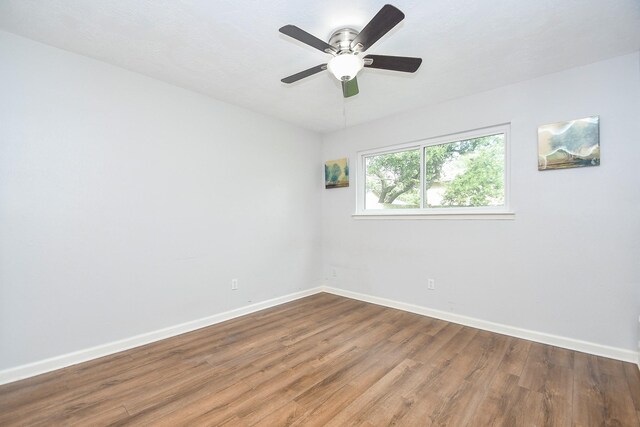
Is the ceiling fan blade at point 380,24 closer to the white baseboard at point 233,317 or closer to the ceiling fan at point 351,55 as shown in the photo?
the ceiling fan at point 351,55

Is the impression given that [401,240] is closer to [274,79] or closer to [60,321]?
[274,79]

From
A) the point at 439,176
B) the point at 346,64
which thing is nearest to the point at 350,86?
the point at 346,64

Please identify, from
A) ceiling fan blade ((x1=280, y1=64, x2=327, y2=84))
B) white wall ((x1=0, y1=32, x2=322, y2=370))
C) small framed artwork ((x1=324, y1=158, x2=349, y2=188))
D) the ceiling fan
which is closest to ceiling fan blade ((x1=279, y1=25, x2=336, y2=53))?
the ceiling fan

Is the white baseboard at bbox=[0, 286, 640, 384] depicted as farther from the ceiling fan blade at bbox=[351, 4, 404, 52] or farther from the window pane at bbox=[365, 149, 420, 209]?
the ceiling fan blade at bbox=[351, 4, 404, 52]

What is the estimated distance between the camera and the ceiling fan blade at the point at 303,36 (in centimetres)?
153

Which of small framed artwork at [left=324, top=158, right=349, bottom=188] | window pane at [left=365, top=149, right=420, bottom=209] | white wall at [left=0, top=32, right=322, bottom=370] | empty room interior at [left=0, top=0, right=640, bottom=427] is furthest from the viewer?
small framed artwork at [left=324, top=158, right=349, bottom=188]

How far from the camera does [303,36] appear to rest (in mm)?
1604

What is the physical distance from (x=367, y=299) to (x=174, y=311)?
236 centimetres

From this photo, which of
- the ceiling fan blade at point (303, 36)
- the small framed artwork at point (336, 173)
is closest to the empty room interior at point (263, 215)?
the ceiling fan blade at point (303, 36)

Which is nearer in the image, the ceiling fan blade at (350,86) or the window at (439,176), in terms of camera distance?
the ceiling fan blade at (350,86)

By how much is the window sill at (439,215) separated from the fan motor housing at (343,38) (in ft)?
6.87

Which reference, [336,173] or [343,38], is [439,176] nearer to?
[336,173]

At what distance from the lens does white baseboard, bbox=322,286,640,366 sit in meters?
2.24

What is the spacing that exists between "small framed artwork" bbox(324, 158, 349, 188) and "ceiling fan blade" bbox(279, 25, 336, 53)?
234 cm
